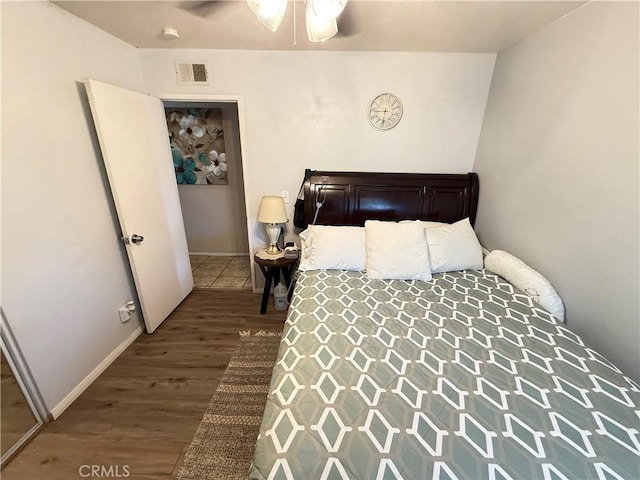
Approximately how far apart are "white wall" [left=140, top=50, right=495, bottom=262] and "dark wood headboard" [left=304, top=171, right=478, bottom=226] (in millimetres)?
129

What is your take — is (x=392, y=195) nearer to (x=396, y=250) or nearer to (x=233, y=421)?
(x=396, y=250)

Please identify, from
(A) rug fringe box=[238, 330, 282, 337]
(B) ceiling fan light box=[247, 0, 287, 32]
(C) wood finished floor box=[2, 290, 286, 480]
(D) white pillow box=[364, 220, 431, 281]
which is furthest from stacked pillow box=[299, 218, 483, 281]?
(B) ceiling fan light box=[247, 0, 287, 32]

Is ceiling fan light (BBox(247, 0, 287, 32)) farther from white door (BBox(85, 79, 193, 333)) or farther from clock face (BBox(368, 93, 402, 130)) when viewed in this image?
clock face (BBox(368, 93, 402, 130))

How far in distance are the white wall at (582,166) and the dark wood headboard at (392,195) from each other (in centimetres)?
42

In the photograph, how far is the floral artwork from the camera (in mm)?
3354

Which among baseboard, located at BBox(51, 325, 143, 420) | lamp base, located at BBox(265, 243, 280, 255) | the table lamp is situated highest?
the table lamp

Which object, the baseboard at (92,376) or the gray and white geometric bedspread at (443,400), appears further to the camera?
the baseboard at (92,376)

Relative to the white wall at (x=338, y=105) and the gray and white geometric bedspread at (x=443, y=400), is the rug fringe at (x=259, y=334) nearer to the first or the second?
the gray and white geometric bedspread at (x=443, y=400)

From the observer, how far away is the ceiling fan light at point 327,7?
102 cm

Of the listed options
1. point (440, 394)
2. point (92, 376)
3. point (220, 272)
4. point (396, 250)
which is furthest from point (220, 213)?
point (440, 394)

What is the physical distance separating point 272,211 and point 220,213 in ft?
6.02

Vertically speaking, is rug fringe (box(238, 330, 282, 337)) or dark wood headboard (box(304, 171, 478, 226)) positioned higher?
dark wood headboard (box(304, 171, 478, 226))

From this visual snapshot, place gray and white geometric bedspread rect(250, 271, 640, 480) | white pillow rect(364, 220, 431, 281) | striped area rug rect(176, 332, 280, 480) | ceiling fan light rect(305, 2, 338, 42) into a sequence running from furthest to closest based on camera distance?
1. white pillow rect(364, 220, 431, 281)
2. striped area rug rect(176, 332, 280, 480)
3. ceiling fan light rect(305, 2, 338, 42)
4. gray and white geometric bedspread rect(250, 271, 640, 480)

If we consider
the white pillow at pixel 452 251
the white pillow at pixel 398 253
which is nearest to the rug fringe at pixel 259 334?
the white pillow at pixel 398 253
